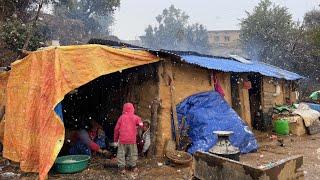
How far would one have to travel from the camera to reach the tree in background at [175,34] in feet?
166

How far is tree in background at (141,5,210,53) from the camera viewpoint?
50688 mm

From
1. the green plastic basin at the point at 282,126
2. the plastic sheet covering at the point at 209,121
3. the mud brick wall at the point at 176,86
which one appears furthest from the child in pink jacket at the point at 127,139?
the green plastic basin at the point at 282,126

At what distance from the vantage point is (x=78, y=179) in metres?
7.25

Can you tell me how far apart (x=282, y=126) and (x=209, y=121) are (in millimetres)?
5455

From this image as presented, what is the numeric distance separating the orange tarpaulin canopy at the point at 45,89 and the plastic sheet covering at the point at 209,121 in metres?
2.15

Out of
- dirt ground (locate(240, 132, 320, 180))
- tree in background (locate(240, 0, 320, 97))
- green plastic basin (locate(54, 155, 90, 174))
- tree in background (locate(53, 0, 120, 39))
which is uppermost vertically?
tree in background (locate(53, 0, 120, 39))

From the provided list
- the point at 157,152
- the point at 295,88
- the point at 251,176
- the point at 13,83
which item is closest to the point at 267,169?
the point at 251,176

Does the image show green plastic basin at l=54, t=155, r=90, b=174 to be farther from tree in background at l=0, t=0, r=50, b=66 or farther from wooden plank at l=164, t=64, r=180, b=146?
tree in background at l=0, t=0, r=50, b=66

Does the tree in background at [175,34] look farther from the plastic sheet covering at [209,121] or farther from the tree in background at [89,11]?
the plastic sheet covering at [209,121]

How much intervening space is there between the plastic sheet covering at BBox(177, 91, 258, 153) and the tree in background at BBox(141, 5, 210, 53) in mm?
39259

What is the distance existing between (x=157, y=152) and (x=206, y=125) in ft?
5.32

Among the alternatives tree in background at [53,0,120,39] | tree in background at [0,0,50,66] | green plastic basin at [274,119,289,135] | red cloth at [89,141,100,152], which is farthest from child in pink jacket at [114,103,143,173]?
tree in background at [53,0,120,39]

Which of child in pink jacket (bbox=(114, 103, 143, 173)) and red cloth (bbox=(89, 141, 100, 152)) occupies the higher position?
child in pink jacket (bbox=(114, 103, 143, 173))

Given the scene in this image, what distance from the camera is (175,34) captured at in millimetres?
52781
